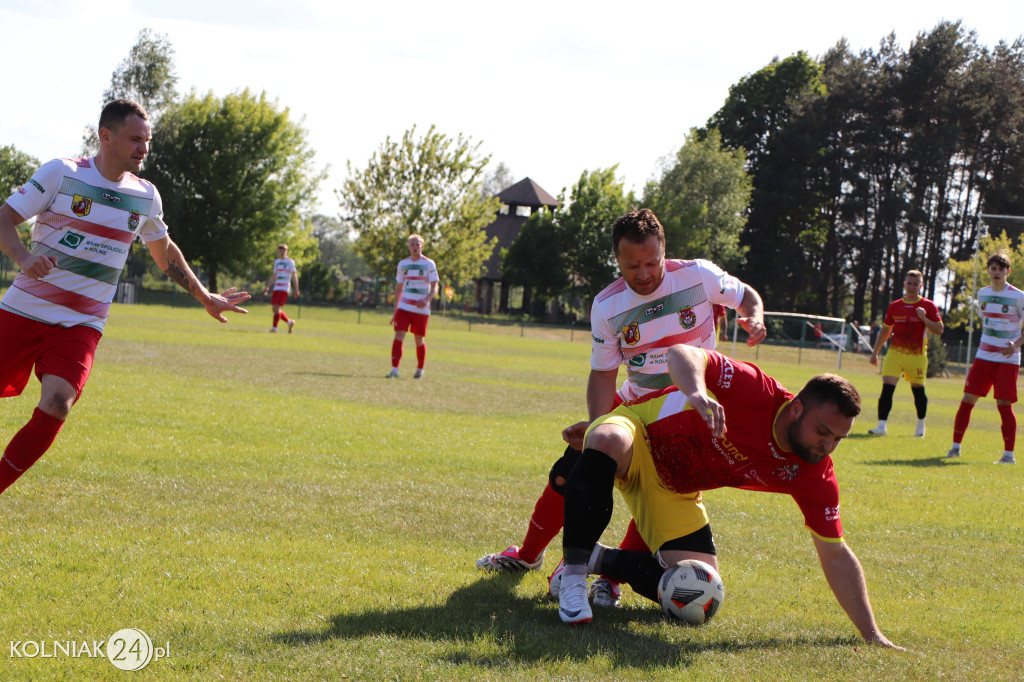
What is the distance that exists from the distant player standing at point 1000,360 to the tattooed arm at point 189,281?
8.95m

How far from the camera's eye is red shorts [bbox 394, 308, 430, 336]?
50.0 feet

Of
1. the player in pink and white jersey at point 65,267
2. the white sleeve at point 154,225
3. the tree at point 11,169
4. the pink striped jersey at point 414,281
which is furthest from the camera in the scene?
the tree at point 11,169

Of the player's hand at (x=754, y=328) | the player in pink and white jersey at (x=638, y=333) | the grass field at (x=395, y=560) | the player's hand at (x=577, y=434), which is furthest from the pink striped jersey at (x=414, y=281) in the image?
the player's hand at (x=577, y=434)

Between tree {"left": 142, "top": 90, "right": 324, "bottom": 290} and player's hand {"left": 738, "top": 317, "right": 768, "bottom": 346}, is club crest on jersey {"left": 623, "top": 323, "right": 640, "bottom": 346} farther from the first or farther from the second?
tree {"left": 142, "top": 90, "right": 324, "bottom": 290}

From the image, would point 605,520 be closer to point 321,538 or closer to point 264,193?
point 321,538

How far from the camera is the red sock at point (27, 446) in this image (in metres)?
4.35

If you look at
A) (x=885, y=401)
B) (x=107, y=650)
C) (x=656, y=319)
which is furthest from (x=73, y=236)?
(x=885, y=401)

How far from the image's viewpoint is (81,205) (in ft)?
15.4

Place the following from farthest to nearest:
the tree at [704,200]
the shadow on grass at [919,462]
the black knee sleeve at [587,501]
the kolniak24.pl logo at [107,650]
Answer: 1. the tree at [704,200]
2. the shadow on grass at [919,462]
3. the black knee sleeve at [587,501]
4. the kolniak24.pl logo at [107,650]

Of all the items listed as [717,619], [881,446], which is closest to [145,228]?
[717,619]

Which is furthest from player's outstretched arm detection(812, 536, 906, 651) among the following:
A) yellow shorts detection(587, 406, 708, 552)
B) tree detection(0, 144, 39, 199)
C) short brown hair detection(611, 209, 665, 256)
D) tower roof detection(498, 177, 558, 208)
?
tower roof detection(498, 177, 558, 208)

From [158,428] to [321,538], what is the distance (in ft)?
12.3

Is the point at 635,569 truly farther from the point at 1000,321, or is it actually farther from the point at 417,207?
the point at 417,207

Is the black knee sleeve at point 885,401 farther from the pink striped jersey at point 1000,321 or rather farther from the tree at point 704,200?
the tree at point 704,200
